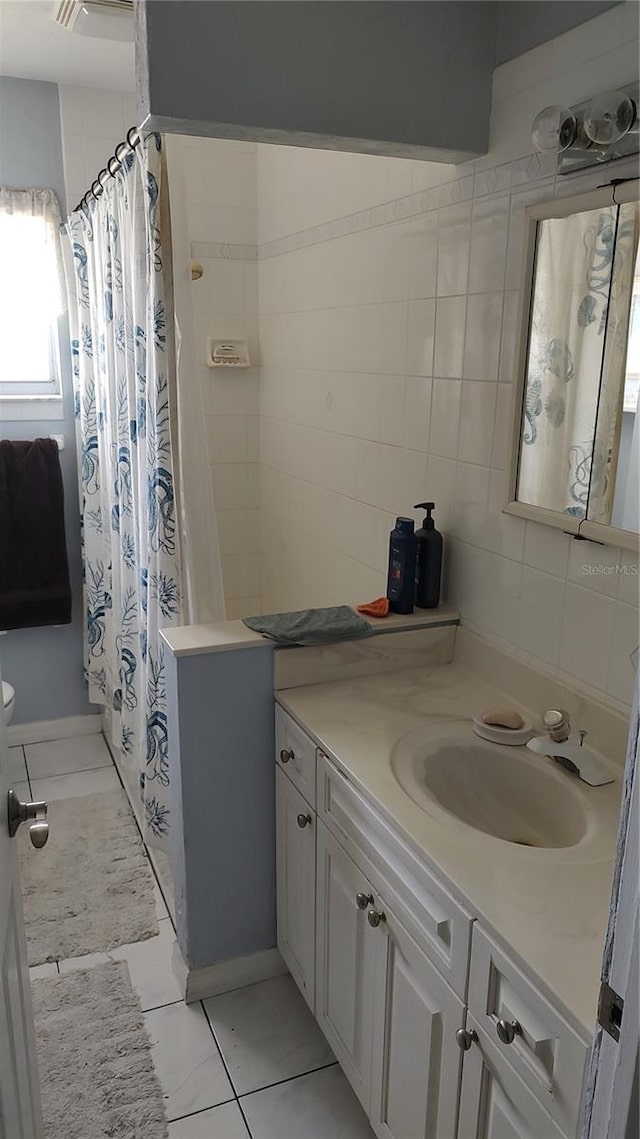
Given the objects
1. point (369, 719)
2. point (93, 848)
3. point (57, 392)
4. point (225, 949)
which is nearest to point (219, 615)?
point (369, 719)

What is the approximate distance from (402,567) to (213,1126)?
4.14 feet

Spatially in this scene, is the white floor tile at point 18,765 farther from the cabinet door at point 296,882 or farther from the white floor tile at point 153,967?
the cabinet door at point 296,882

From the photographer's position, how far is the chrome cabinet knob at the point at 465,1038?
3.84ft

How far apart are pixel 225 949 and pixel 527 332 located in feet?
5.24

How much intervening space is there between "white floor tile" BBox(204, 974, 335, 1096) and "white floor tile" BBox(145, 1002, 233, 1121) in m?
0.03

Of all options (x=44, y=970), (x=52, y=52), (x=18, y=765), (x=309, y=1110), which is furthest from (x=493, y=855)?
(x=52, y=52)

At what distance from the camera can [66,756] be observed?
3186 millimetres

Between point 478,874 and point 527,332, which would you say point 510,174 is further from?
point 478,874

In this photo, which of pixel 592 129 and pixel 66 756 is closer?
pixel 592 129

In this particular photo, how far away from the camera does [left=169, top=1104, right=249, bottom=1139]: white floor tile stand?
1669mm

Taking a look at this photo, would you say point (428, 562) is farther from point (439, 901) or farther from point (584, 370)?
point (439, 901)

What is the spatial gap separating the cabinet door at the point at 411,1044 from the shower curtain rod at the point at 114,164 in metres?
1.75

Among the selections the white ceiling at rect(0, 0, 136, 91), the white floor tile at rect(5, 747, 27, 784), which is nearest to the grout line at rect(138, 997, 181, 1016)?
the white floor tile at rect(5, 747, 27, 784)

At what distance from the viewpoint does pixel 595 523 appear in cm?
147
